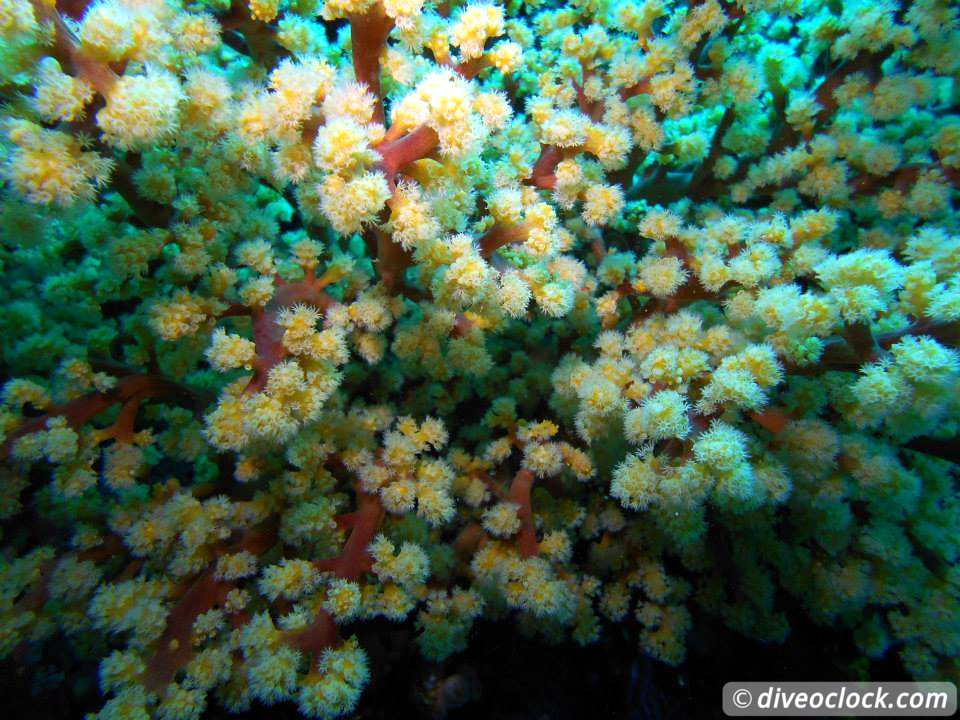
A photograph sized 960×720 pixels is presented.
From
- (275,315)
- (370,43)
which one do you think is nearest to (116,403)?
(275,315)

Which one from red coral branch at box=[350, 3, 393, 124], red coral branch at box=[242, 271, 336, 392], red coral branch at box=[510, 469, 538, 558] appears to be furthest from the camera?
red coral branch at box=[510, 469, 538, 558]

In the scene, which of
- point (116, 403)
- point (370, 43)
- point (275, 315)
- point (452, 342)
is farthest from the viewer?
point (452, 342)

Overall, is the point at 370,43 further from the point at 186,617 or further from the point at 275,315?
the point at 186,617

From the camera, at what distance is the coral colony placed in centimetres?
204

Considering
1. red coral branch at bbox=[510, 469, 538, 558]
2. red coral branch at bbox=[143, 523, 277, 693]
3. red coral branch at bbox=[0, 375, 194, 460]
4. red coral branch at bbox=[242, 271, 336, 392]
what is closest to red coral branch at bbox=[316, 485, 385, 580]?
red coral branch at bbox=[143, 523, 277, 693]

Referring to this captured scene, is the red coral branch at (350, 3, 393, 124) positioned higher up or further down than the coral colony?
higher up

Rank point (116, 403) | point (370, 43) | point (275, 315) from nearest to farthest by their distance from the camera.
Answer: point (370, 43) < point (275, 315) < point (116, 403)

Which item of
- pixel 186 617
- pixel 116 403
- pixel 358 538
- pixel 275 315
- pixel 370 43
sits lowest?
pixel 186 617

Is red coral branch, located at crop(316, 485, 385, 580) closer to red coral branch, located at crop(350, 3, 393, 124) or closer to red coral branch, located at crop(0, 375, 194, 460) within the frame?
red coral branch, located at crop(0, 375, 194, 460)

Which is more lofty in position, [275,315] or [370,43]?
[370,43]

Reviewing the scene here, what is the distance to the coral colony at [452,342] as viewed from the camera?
2039 millimetres

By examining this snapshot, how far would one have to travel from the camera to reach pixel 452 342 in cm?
274

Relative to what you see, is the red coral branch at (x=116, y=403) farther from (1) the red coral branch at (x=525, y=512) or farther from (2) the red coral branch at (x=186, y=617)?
(1) the red coral branch at (x=525, y=512)

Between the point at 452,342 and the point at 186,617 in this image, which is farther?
the point at 452,342
